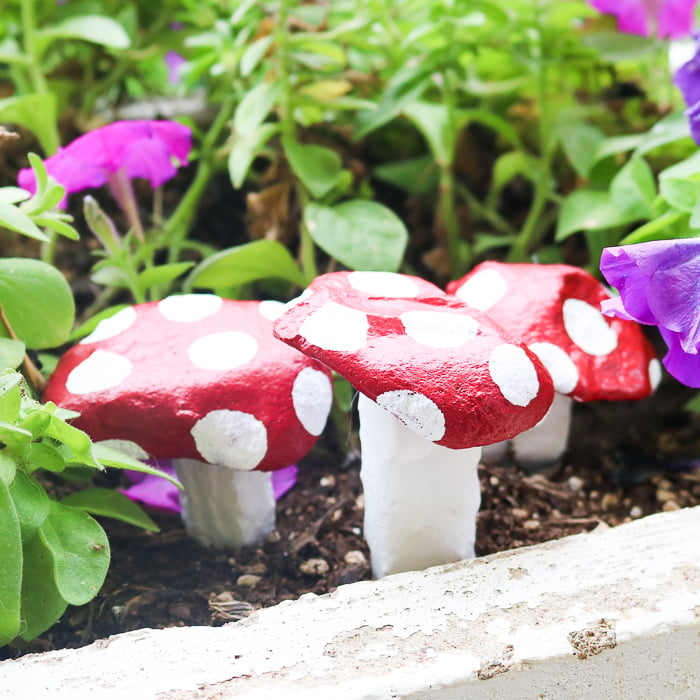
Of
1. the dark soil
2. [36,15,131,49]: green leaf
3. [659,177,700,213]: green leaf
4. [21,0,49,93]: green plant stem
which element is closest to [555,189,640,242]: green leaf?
[659,177,700,213]: green leaf

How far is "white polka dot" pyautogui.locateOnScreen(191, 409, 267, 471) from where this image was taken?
0.62 metres

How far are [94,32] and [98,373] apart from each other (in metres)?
0.58

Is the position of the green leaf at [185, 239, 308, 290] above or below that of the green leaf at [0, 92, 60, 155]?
below

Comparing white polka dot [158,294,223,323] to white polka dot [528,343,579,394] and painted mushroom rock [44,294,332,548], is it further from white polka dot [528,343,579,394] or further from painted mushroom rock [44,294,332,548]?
white polka dot [528,343,579,394]

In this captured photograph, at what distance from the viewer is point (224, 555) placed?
30.0 inches

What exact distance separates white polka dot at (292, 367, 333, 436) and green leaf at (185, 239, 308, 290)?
24cm

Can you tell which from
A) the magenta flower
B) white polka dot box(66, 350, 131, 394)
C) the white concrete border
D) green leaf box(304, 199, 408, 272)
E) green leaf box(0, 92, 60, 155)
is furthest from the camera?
the magenta flower

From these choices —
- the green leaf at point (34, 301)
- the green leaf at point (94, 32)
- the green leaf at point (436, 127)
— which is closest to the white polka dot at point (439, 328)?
the green leaf at point (34, 301)

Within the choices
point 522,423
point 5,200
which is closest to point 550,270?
point 522,423

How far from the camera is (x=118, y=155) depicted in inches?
32.9

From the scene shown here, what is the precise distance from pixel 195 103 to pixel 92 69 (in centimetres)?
17

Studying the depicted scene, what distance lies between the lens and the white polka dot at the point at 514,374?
57 centimetres

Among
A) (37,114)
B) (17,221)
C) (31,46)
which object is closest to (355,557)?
(17,221)

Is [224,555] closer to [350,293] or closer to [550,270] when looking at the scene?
[350,293]
